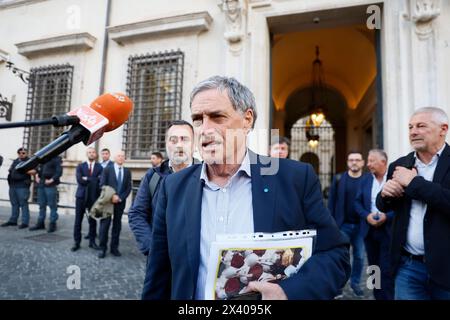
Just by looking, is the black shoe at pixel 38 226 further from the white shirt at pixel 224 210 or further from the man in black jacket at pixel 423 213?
the man in black jacket at pixel 423 213

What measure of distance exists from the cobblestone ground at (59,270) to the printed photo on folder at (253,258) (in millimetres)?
2896

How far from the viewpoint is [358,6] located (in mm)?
6145

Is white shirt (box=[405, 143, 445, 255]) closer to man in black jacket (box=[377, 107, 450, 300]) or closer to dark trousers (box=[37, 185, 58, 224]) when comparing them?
man in black jacket (box=[377, 107, 450, 300])

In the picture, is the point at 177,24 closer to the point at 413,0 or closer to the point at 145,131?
the point at 145,131

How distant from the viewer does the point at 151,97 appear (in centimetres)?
822

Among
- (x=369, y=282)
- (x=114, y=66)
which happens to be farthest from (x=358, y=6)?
(x=114, y=66)

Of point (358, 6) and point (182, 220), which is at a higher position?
point (358, 6)

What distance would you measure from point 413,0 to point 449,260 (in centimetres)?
543

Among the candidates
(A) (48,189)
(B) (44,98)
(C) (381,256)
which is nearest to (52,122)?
(C) (381,256)

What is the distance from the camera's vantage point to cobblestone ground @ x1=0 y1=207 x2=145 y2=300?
345 centimetres

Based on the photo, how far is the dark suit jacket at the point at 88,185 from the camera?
5.64 meters

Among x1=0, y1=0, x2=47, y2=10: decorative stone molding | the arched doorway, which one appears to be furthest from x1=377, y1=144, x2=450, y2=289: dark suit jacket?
x1=0, y1=0, x2=47, y2=10: decorative stone molding

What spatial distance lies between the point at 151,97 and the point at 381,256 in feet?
21.9

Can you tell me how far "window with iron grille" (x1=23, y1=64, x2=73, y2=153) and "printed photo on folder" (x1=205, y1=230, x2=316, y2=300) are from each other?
947 centimetres
